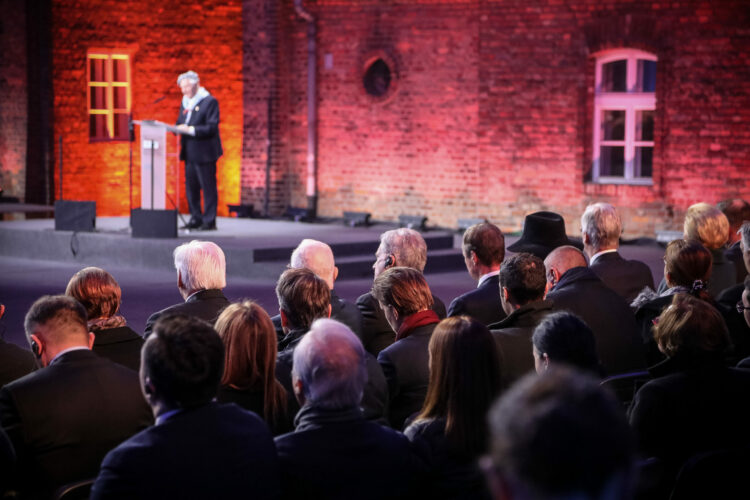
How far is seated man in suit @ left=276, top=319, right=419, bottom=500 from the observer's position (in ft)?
9.59

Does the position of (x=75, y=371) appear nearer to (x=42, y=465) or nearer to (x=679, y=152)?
(x=42, y=465)

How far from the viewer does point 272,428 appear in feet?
12.4

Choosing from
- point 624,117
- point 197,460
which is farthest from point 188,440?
point 624,117

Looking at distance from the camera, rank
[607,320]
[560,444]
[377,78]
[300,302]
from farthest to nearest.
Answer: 1. [377,78]
2. [607,320]
3. [300,302]
4. [560,444]

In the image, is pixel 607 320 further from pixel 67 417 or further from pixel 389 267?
pixel 67 417

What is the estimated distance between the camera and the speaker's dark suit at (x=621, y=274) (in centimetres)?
608

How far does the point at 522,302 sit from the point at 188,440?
7.37ft

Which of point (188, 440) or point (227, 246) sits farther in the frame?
point (227, 246)

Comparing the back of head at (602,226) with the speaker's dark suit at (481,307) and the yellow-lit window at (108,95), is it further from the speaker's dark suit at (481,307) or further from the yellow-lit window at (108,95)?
the yellow-lit window at (108,95)

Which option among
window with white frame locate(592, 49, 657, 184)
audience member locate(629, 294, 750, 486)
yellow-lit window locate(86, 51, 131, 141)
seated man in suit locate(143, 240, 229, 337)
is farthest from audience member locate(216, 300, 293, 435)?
yellow-lit window locate(86, 51, 131, 141)

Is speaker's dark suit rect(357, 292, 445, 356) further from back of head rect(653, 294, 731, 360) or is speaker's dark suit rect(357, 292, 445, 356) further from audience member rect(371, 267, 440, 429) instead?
back of head rect(653, 294, 731, 360)

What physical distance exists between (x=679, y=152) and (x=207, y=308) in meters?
9.69

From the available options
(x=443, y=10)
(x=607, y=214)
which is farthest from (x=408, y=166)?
→ (x=607, y=214)

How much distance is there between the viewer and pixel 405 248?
19.1 feet
